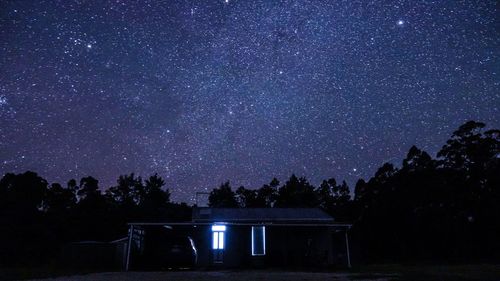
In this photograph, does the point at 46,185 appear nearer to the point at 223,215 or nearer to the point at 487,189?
the point at 223,215

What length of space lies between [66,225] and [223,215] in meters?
17.3

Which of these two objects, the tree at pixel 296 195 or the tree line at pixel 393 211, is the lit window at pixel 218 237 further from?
the tree at pixel 296 195

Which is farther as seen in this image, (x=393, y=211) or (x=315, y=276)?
(x=393, y=211)

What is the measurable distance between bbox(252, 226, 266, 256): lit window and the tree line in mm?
13610

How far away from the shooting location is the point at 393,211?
32812mm

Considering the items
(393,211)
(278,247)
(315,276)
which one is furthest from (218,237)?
(393,211)

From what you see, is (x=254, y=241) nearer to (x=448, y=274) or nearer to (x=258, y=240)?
(x=258, y=240)

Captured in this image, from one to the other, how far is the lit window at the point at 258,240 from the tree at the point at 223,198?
25540mm

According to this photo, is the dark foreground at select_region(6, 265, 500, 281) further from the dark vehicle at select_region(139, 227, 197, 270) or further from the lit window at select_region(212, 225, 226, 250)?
the lit window at select_region(212, 225, 226, 250)

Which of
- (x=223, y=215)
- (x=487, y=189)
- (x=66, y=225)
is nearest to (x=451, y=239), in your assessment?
(x=487, y=189)

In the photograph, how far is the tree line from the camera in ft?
96.4

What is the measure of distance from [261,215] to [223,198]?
25.6 meters

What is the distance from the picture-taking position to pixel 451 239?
3030 centimetres

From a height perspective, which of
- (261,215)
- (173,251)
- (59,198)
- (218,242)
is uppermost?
(59,198)
